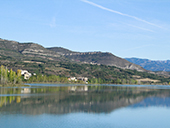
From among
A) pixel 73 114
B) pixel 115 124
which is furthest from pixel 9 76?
pixel 115 124

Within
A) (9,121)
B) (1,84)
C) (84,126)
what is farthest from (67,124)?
(1,84)

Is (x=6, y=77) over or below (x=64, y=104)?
over

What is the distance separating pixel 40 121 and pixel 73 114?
8.02 metres

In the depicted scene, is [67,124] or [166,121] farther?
[166,121]

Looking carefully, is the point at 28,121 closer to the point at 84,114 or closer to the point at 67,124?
the point at 67,124

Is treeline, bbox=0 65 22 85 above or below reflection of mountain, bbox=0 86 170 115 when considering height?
above

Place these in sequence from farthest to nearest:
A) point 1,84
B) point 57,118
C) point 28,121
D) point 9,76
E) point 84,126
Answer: point 9,76
point 1,84
point 57,118
point 28,121
point 84,126

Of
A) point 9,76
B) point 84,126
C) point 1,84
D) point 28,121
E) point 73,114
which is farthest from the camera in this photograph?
point 9,76

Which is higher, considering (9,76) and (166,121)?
(9,76)

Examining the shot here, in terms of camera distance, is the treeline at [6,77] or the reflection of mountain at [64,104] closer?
the reflection of mountain at [64,104]

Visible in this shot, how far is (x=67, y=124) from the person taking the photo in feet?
114

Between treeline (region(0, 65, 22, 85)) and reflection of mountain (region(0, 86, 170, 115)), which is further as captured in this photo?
treeline (region(0, 65, 22, 85))

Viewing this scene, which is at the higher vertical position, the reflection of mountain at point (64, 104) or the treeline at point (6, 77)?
the treeline at point (6, 77)

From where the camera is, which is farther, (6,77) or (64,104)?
(6,77)
